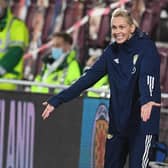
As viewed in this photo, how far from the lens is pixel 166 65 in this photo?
39.9 ft

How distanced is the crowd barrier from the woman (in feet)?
4.49

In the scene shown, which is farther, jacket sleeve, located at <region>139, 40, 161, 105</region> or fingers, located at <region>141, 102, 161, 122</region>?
jacket sleeve, located at <region>139, 40, 161, 105</region>

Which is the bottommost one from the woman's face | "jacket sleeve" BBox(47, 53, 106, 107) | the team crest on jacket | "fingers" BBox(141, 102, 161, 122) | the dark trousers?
the dark trousers

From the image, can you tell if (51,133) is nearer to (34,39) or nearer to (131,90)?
(131,90)

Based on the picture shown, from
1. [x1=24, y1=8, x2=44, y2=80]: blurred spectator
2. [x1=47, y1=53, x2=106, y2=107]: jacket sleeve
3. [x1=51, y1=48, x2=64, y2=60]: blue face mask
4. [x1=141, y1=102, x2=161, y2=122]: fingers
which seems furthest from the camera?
[x1=24, y1=8, x2=44, y2=80]: blurred spectator

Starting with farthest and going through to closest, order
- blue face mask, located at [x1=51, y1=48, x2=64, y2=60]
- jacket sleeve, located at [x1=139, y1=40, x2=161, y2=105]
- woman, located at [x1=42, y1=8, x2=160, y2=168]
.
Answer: blue face mask, located at [x1=51, y1=48, x2=64, y2=60]
woman, located at [x1=42, y1=8, x2=160, y2=168]
jacket sleeve, located at [x1=139, y1=40, x2=161, y2=105]

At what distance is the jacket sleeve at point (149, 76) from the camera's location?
6.96 metres

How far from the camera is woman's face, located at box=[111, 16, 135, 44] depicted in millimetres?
7102

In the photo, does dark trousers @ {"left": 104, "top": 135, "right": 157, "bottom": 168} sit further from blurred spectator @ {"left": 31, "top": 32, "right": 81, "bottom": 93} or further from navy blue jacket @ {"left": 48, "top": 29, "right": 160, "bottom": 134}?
blurred spectator @ {"left": 31, "top": 32, "right": 81, "bottom": 93}

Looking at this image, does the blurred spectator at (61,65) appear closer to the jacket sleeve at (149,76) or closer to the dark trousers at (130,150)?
the dark trousers at (130,150)

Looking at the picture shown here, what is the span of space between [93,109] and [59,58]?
71.1 inches

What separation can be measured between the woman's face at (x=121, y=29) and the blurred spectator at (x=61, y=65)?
9.22 feet

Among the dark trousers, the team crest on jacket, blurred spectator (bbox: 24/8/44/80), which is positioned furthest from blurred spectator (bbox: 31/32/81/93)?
blurred spectator (bbox: 24/8/44/80)

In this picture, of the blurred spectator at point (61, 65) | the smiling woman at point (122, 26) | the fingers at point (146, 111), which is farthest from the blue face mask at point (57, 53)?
the fingers at point (146, 111)
